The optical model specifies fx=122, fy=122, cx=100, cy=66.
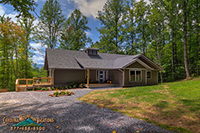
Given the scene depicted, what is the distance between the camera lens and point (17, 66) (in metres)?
20.8

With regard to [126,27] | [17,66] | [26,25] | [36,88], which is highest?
[126,27]

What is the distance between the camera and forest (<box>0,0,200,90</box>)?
65.2 ft

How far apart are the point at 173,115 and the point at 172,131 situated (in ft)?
5.03

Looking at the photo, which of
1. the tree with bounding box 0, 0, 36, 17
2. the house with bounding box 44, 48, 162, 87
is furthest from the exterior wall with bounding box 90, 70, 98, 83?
the tree with bounding box 0, 0, 36, 17

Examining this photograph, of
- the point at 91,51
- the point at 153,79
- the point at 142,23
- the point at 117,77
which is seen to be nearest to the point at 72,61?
the point at 91,51

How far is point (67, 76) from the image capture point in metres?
15.7

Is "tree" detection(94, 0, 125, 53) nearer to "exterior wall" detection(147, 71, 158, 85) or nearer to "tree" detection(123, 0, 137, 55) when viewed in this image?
"tree" detection(123, 0, 137, 55)

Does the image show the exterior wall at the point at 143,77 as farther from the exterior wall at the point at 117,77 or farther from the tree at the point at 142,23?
the tree at the point at 142,23

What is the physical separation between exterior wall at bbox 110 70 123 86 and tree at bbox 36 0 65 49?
1551 cm

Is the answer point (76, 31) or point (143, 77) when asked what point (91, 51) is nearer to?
point (143, 77)

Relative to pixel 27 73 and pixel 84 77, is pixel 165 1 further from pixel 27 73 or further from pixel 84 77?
pixel 27 73

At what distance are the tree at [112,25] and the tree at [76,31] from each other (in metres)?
4.07

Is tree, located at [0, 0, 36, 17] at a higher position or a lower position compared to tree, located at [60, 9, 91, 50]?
lower

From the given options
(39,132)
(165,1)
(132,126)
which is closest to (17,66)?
(39,132)
